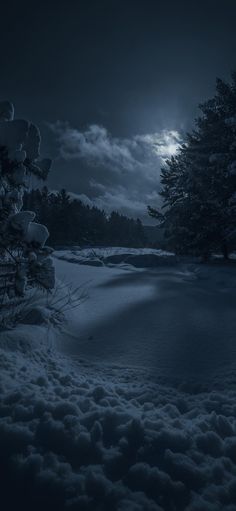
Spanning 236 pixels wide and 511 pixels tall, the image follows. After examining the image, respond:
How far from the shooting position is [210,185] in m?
12.0

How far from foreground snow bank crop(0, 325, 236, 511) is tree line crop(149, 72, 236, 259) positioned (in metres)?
10.0

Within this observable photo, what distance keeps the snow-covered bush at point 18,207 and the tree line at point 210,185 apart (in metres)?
9.13

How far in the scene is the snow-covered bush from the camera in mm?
2934

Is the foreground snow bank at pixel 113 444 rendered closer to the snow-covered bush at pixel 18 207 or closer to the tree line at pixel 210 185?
the snow-covered bush at pixel 18 207

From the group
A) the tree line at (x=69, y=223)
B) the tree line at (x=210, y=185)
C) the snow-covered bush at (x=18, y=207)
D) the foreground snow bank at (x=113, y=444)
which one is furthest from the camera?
the tree line at (x=69, y=223)

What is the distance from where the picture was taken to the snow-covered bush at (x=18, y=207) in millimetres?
2934

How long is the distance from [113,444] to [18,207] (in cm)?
318

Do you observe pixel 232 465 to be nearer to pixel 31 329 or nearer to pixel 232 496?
pixel 232 496

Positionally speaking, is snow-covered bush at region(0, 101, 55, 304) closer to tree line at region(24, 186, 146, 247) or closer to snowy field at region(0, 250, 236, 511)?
snowy field at region(0, 250, 236, 511)

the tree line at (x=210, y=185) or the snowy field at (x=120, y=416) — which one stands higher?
the tree line at (x=210, y=185)

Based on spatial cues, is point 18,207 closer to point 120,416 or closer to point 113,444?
point 120,416

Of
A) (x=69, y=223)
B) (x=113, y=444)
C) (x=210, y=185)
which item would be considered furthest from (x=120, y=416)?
Result: (x=69, y=223)

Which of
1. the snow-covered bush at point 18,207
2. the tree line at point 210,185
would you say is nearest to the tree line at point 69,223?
the tree line at point 210,185

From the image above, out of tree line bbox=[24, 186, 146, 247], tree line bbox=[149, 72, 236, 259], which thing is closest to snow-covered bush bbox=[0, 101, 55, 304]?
tree line bbox=[149, 72, 236, 259]
